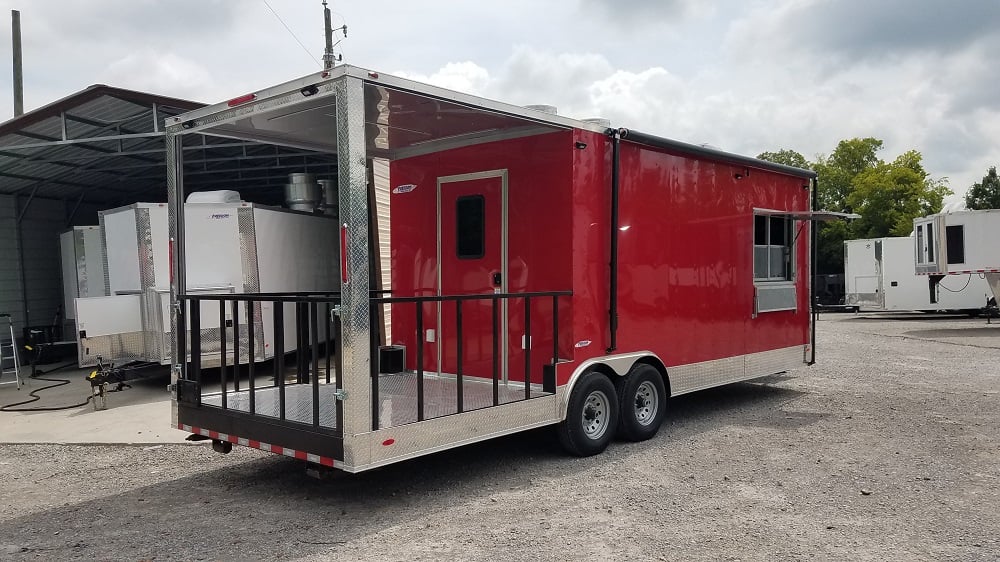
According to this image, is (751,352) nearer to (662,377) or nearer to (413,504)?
(662,377)

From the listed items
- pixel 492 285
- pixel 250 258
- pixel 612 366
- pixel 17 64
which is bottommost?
pixel 612 366

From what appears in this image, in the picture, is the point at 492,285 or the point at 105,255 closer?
the point at 492,285

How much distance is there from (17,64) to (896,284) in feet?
84.4

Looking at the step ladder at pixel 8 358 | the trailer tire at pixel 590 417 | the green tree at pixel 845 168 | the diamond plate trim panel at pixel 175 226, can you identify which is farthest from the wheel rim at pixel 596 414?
the green tree at pixel 845 168

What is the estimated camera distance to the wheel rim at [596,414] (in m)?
6.34

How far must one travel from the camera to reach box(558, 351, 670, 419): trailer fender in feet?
19.7

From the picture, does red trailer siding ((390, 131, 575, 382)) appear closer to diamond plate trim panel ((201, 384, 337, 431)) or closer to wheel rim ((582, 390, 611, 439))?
wheel rim ((582, 390, 611, 439))

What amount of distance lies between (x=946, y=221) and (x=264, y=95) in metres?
17.7

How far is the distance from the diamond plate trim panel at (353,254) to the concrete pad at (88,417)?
365 centimetres

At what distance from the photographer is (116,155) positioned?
12.4m

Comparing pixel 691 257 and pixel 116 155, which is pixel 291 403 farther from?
pixel 116 155

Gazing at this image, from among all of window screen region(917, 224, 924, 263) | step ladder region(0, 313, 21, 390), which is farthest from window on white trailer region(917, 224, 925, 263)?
step ladder region(0, 313, 21, 390)

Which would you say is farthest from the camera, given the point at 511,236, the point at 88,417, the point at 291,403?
the point at 88,417

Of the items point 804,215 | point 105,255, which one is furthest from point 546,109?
point 105,255
